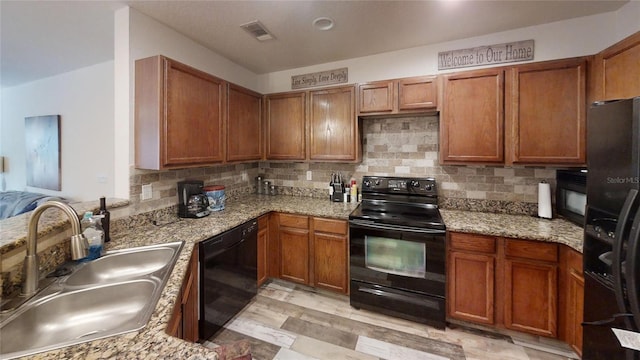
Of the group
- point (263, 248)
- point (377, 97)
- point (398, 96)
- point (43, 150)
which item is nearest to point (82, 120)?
point (43, 150)

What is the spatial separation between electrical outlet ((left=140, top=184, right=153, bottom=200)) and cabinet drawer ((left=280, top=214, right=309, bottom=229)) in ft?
4.03

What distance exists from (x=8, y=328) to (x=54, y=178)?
3820mm

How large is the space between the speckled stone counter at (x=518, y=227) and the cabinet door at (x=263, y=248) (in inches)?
70.2

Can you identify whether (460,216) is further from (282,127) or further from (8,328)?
(8,328)

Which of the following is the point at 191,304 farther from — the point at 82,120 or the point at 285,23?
the point at 82,120

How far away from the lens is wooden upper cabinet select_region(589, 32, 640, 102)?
151 cm

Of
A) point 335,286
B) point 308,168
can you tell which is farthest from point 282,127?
point 335,286

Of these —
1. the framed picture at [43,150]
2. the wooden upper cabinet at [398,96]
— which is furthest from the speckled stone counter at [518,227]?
the framed picture at [43,150]

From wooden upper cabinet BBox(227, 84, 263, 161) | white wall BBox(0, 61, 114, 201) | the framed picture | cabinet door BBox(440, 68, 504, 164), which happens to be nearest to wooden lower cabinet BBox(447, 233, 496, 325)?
cabinet door BBox(440, 68, 504, 164)

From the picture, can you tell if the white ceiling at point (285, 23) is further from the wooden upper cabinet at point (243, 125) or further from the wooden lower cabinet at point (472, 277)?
the wooden lower cabinet at point (472, 277)

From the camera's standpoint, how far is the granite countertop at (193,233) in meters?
0.72

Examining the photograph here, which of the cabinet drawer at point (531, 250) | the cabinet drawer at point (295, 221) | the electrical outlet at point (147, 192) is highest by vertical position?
the electrical outlet at point (147, 192)

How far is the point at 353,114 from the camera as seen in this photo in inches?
106

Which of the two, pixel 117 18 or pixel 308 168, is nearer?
pixel 117 18
